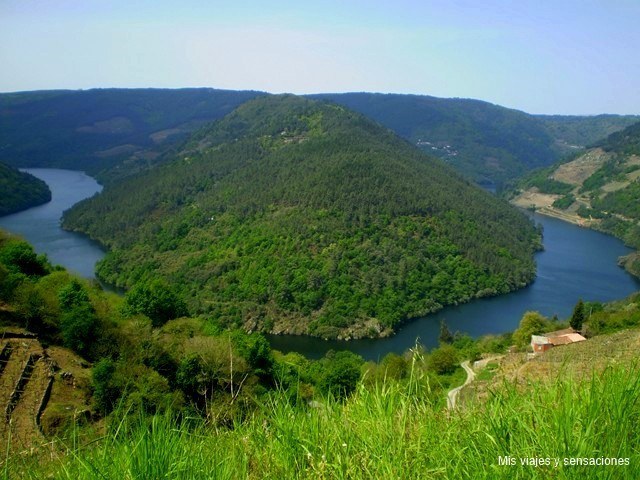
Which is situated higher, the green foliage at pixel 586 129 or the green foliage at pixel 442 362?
the green foliage at pixel 586 129

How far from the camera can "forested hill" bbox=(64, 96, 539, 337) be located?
4156 cm

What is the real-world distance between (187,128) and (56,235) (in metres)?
83.6

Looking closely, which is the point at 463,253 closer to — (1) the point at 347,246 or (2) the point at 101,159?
(1) the point at 347,246

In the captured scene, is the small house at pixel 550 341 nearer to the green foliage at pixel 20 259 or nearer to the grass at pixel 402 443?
the green foliage at pixel 20 259

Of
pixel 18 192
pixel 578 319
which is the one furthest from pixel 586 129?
pixel 578 319

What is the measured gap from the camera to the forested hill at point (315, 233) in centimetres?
4156

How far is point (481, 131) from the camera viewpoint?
15250cm

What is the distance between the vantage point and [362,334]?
3738 centimetres

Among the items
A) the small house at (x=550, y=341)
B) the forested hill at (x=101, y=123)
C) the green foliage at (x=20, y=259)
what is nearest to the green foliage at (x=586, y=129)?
the forested hill at (x=101, y=123)

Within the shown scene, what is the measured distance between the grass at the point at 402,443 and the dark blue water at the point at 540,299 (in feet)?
102

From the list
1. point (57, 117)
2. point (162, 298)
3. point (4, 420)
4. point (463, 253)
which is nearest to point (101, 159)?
point (57, 117)

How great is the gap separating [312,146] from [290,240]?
2253 cm

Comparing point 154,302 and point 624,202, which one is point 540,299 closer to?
point 154,302

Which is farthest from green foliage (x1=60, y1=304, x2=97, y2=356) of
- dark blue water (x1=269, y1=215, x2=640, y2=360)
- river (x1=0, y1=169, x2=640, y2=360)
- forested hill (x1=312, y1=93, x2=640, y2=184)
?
forested hill (x1=312, y1=93, x2=640, y2=184)
